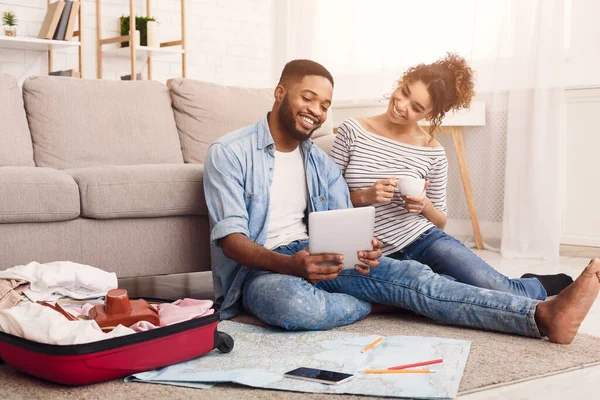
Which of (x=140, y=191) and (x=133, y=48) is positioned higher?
(x=133, y=48)

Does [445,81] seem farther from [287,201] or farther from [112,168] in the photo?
[112,168]

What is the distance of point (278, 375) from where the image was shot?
5.14 feet

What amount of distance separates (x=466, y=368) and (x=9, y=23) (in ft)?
11.5

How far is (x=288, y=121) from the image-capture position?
2141 millimetres

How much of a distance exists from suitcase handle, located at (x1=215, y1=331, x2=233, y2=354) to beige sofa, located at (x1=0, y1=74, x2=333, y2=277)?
0.75 m

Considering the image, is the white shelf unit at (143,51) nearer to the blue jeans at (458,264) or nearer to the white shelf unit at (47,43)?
the white shelf unit at (47,43)

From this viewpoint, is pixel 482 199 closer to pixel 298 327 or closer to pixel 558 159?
pixel 558 159

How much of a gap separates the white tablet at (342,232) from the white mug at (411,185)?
0.34 meters

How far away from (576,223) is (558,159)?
332mm

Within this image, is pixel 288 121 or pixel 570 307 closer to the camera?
pixel 570 307

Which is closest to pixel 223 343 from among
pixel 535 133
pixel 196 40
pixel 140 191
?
pixel 140 191

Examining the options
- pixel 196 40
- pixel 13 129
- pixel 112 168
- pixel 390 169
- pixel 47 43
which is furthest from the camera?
pixel 196 40

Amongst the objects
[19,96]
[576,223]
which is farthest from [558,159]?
[19,96]

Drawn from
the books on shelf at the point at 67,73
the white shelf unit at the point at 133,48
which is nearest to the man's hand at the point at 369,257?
the books on shelf at the point at 67,73
